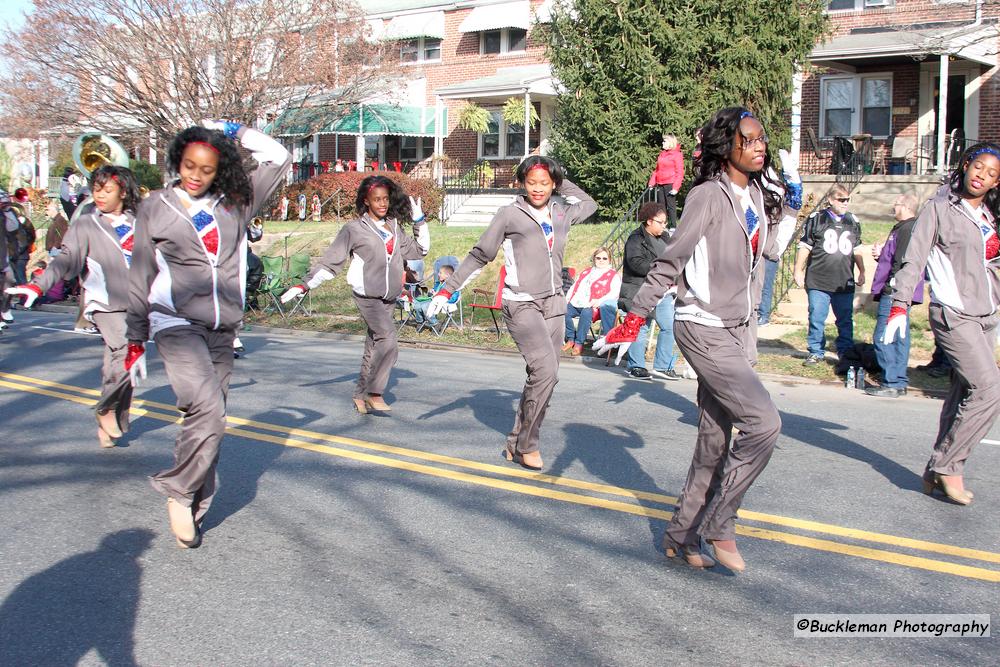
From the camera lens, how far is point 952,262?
6555 mm

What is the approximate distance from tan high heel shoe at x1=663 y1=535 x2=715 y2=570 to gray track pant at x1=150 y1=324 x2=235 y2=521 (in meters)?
2.39

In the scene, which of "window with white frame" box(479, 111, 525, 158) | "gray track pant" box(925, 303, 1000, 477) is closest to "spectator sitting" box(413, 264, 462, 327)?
"gray track pant" box(925, 303, 1000, 477)

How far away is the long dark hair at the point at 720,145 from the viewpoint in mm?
5160

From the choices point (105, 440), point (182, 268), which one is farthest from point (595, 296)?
point (182, 268)

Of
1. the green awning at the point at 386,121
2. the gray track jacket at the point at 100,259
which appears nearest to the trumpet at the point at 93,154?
the gray track jacket at the point at 100,259

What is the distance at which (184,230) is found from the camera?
18.1 ft

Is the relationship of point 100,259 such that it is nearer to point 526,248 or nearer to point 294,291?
point 294,291

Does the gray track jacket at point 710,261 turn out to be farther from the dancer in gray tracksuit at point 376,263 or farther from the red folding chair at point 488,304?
the red folding chair at point 488,304

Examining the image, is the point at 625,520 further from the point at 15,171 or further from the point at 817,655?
the point at 15,171

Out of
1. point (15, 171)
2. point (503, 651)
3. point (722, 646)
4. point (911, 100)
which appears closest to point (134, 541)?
point (503, 651)

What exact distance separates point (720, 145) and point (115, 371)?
5.08 m

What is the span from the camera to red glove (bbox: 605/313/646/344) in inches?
216

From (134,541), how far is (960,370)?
495 centimetres

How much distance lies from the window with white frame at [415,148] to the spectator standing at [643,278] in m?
24.6
